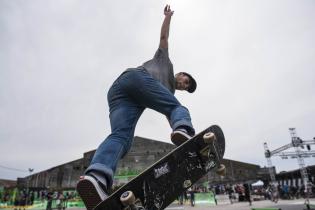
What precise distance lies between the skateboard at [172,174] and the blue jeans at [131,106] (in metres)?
0.19

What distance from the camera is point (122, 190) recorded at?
4.36 feet

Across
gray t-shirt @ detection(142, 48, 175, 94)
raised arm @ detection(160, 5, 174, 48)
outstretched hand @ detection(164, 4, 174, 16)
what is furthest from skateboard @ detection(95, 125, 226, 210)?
outstretched hand @ detection(164, 4, 174, 16)

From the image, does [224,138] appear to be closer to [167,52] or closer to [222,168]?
[222,168]

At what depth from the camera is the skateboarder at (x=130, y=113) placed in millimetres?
1476

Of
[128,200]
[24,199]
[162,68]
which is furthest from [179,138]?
[24,199]

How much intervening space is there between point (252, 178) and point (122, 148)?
4119cm

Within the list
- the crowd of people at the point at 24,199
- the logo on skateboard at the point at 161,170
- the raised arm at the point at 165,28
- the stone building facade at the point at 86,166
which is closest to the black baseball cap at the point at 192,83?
the raised arm at the point at 165,28

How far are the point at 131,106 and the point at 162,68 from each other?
46 cm

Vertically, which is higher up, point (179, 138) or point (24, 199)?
point (179, 138)

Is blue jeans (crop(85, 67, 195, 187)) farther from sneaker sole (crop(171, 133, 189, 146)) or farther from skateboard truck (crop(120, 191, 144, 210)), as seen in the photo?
skateboard truck (crop(120, 191, 144, 210))

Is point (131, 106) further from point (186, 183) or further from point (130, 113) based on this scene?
point (186, 183)

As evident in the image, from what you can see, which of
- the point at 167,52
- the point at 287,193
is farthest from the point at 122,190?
the point at 287,193

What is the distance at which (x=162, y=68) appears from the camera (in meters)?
2.14

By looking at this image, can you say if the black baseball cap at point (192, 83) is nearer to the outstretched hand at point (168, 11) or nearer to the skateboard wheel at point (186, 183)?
the outstretched hand at point (168, 11)
